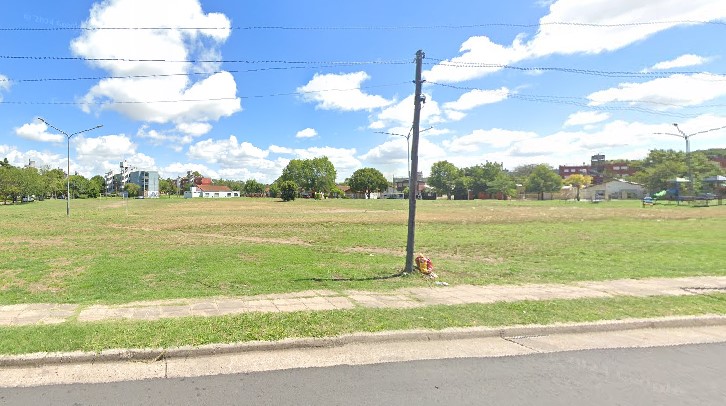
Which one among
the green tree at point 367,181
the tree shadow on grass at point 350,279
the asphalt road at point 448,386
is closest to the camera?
the asphalt road at point 448,386

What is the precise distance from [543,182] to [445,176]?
2769 cm

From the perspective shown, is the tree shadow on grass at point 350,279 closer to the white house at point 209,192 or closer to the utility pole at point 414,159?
the utility pole at point 414,159

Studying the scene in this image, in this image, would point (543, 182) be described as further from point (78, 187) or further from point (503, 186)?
point (78, 187)

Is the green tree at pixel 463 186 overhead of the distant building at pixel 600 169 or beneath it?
beneath

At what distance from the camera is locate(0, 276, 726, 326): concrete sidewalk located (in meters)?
5.86

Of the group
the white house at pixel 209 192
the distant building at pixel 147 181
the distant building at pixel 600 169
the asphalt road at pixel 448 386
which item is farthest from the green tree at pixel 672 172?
the distant building at pixel 147 181

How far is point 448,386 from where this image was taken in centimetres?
396

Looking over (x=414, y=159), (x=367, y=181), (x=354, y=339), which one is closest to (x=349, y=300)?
(x=354, y=339)

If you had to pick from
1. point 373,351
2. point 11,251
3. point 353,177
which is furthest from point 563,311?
point 353,177

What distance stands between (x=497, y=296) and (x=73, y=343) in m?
6.77

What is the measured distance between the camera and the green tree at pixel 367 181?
12144cm

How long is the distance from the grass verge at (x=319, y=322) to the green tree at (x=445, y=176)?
363 feet

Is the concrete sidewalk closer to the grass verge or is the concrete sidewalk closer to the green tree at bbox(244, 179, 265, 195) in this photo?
the grass verge

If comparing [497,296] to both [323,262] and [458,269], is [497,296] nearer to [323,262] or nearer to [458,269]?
[458,269]
